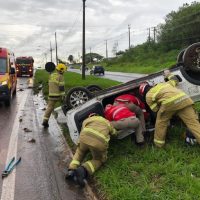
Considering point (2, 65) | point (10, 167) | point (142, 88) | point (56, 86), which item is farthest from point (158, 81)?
point (2, 65)

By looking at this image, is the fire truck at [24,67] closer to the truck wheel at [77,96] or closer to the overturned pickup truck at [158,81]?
the truck wheel at [77,96]

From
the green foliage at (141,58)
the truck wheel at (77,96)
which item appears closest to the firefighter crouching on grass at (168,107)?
the truck wheel at (77,96)

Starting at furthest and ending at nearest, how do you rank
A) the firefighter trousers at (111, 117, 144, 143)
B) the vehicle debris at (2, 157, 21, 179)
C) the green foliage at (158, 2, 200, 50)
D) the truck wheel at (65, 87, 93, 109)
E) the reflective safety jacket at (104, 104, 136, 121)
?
the green foliage at (158, 2, 200, 50), the truck wheel at (65, 87, 93, 109), the reflective safety jacket at (104, 104, 136, 121), the firefighter trousers at (111, 117, 144, 143), the vehicle debris at (2, 157, 21, 179)

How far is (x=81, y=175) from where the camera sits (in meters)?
6.03

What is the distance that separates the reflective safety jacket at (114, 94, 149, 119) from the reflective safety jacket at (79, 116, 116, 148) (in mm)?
1234

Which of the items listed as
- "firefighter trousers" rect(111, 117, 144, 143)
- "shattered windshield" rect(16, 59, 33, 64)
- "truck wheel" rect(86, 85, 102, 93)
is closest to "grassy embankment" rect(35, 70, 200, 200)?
"firefighter trousers" rect(111, 117, 144, 143)

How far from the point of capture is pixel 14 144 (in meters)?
8.73

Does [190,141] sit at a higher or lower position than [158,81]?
lower

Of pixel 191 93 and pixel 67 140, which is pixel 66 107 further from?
pixel 191 93

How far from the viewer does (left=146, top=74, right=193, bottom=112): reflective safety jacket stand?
274 inches

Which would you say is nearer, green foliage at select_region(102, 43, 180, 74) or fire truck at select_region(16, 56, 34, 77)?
fire truck at select_region(16, 56, 34, 77)

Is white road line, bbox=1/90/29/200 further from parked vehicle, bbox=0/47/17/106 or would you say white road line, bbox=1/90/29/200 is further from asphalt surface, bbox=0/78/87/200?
parked vehicle, bbox=0/47/17/106

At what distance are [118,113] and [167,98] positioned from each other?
853 millimetres

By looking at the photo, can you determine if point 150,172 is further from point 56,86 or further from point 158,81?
point 56,86
